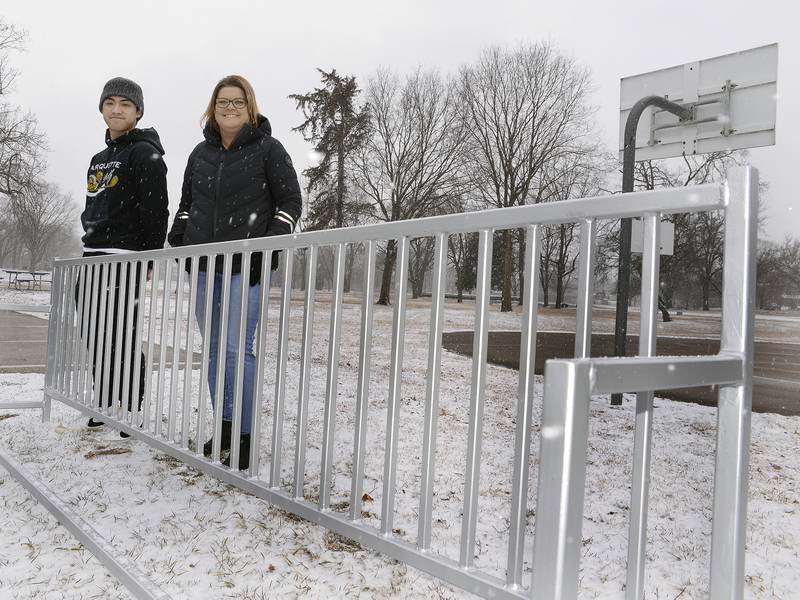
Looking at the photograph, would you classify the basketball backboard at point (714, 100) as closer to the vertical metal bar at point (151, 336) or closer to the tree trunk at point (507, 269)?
the vertical metal bar at point (151, 336)

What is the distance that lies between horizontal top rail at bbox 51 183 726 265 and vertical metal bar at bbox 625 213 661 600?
0.05 meters

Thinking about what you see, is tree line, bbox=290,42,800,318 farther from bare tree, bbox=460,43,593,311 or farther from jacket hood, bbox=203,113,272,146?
jacket hood, bbox=203,113,272,146

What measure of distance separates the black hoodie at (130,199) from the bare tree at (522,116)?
18.5 meters

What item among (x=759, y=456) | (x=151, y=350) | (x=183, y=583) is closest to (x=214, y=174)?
(x=151, y=350)

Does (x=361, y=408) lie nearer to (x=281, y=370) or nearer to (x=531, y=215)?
(x=281, y=370)

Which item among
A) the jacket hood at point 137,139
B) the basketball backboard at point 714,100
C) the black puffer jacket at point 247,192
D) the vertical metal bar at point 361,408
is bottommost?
the vertical metal bar at point 361,408

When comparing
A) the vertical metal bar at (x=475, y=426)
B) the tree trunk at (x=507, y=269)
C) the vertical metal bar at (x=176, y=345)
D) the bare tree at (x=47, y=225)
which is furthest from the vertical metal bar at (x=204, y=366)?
the bare tree at (x=47, y=225)

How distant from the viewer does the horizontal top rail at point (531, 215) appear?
3.31ft

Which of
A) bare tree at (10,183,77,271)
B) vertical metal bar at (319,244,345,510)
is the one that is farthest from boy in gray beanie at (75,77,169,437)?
bare tree at (10,183,77,271)

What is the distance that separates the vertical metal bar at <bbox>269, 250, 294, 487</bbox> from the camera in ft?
6.68

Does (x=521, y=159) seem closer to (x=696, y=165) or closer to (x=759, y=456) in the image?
(x=696, y=165)

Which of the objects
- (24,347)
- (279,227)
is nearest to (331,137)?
(24,347)

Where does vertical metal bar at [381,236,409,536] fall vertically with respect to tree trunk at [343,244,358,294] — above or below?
below

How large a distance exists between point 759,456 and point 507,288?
13478 millimetres
